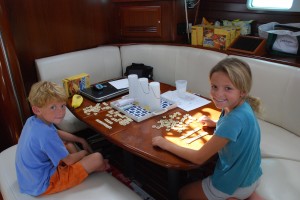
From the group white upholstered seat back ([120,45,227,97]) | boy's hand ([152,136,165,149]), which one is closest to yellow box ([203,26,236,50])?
white upholstered seat back ([120,45,227,97])

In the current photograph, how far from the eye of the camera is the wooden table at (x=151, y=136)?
52.0 inches

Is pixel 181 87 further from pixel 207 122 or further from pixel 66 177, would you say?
pixel 66 177

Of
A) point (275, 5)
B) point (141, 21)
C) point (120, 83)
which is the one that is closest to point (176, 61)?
point (141, 21)

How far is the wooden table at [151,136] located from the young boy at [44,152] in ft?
0.84

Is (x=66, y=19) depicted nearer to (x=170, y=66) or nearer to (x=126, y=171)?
(x=170, y=66)

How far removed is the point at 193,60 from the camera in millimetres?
2615

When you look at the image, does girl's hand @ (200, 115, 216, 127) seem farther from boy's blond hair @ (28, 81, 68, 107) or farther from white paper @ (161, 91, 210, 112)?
boy's blond hair @ (28, 81, 68, 107)

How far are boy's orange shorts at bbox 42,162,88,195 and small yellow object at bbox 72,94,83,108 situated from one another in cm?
48

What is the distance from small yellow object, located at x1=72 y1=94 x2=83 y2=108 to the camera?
6.33ft

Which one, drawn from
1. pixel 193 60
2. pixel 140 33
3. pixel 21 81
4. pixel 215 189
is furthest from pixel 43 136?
pixel 140 33

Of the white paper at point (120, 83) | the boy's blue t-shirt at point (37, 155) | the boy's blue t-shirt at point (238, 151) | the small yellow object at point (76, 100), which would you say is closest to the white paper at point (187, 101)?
the white paper at point (120, 83)

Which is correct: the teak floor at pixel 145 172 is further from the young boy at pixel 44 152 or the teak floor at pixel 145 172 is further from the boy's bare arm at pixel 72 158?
the young boy at pixel 44 152

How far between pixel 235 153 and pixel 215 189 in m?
0.26

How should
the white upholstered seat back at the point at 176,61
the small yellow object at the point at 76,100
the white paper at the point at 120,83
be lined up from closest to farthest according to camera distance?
the small yellow object at the point at 76,100 < the white paper at the point at 120,83 < the white upholstered seat back at the point at 176,61
